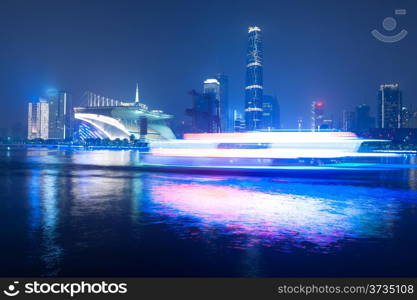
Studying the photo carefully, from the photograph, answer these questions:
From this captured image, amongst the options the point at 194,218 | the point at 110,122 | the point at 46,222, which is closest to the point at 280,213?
the point at 194,218

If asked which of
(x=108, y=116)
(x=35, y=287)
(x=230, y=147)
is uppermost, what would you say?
(x=108, y=116)

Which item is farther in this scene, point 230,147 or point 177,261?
point 230,147

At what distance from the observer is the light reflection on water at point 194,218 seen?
22.8ft

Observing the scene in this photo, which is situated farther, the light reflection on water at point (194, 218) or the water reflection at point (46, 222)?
the light reflection on water at point (194, 218)

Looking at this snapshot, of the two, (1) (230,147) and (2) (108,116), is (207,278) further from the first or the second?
(2) (108,116)

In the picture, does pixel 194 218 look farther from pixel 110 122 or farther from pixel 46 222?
pixel 110 122

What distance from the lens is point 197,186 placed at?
17.2 m

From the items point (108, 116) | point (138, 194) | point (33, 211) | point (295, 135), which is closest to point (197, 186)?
point (138, 194)

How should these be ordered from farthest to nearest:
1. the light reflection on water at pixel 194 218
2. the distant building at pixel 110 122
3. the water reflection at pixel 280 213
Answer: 1. the distant building at pixel 110 122
2. the water reflection at pixel 280 213
3. the light reflection on water at pixel 194 218

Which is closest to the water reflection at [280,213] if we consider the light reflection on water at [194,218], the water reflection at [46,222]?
the light reflection on water at [194,218]

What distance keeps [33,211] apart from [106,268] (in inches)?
229

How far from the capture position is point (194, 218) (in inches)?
387

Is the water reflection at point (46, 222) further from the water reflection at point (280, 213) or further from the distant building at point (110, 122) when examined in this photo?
the distant building at point (110, 122)

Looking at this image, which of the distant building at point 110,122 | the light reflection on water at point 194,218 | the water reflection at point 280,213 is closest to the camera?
the light reflection on water at point 194,218
